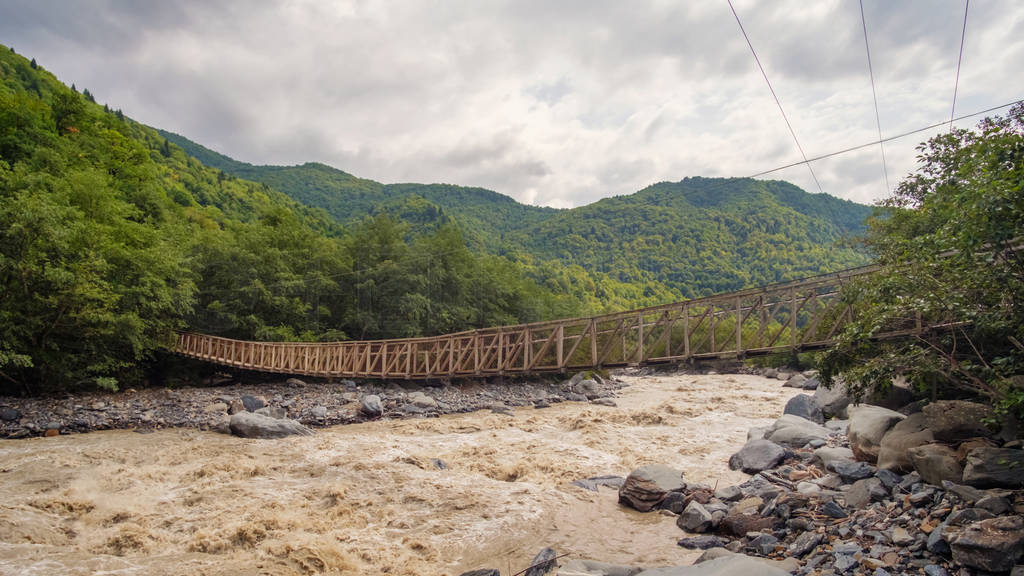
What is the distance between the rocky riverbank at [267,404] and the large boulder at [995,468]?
14.8 m

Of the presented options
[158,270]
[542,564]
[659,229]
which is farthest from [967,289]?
[659,229]

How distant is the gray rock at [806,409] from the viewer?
45.0ft

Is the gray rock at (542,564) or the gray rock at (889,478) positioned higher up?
the gray rock at (889,478)

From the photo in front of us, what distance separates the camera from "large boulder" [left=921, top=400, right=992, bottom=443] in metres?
6.67

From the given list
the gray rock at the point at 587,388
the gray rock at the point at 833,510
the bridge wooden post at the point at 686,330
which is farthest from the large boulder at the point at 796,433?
the gray rock at the point at 587,388

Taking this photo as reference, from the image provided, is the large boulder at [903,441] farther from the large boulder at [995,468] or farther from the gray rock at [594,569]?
the gray rock at [594,569]

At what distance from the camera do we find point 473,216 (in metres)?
130

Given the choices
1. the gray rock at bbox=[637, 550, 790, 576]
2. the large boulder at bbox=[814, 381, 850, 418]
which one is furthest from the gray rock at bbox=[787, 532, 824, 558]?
the large boulder at bbox=[814, 381, 850, 418]

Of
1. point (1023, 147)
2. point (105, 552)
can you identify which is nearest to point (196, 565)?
point (105, 552)

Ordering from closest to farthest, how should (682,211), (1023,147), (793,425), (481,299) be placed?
1. (1023,147)
2. (793,425)
3. (481,299)
4. (682,211)

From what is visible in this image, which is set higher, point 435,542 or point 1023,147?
point 1023,147

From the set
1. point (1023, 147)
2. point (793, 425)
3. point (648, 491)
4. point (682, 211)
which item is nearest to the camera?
point (1023, 147)

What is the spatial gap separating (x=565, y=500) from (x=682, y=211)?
4354 inches

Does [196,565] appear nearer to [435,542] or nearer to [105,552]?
[105,552]
